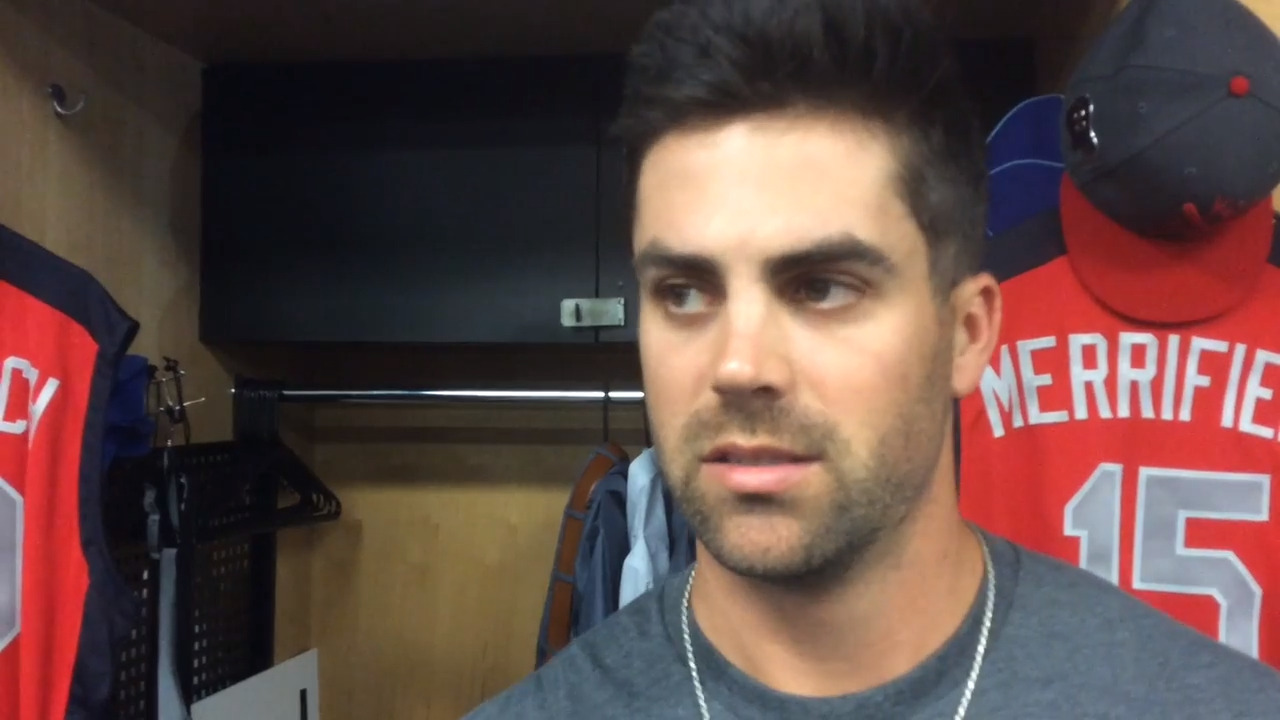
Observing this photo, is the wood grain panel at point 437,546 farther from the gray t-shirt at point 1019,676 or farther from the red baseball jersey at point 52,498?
the gray t-shirt at point 1019,676

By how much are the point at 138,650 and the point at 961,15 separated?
1.29 m

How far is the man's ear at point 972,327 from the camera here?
0.71 metres

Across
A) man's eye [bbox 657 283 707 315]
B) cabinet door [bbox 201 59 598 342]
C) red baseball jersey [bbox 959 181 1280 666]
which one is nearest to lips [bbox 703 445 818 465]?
man's eye [bbox 657 283 707 315]

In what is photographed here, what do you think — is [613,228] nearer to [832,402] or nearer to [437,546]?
[437,546]

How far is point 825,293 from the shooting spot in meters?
0.63

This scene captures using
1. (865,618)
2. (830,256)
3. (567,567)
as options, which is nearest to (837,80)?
(830,256)

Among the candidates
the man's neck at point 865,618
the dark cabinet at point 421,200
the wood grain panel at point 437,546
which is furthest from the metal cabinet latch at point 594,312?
the man's neck at point 865,618

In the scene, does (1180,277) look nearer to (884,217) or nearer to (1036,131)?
(1036,131)

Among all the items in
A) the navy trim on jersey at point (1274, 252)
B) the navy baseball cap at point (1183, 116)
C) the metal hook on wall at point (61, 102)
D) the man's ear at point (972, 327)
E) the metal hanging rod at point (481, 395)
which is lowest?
the metal hanging rod at point (481, 395)

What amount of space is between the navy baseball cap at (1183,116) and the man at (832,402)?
0.11m

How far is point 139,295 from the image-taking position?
51.8 inches

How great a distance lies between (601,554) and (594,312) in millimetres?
330

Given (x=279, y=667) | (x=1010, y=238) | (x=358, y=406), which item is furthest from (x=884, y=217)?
(x=358, y=406)

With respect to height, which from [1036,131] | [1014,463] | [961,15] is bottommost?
[1014,463]
